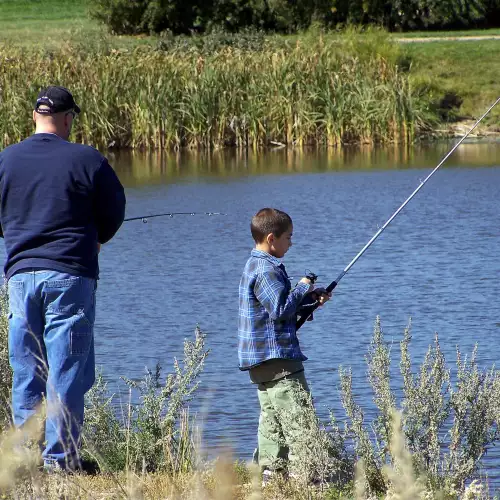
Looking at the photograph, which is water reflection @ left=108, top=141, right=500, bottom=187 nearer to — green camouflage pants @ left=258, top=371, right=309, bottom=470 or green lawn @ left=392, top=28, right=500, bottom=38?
green lawn @ left=392, top=28, right=500, bottom=38

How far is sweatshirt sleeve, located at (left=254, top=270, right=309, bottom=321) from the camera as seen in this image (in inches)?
184

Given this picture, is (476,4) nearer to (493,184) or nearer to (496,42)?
(496,42)

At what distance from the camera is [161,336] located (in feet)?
28.7

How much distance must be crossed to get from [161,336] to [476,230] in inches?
205

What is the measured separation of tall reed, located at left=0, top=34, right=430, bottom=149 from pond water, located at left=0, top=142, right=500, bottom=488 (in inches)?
60.1

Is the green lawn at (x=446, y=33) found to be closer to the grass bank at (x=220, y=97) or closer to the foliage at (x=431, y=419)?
the grass bank at (x=220, y=97)

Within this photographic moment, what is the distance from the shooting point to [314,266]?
11086mm

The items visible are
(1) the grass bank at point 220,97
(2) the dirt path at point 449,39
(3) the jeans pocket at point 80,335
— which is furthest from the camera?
(2) the dirt path at point 449,39

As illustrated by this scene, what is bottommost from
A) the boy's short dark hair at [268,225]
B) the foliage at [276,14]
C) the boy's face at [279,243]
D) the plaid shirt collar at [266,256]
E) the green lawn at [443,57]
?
the green lawn at [443,57]

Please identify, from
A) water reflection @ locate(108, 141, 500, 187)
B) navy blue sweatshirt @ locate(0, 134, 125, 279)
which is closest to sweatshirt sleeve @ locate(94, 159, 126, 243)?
navy blue sweatshirt @ locate(0, 134, 125, 279)

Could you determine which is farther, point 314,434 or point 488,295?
point 488,295

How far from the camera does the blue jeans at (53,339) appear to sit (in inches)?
176

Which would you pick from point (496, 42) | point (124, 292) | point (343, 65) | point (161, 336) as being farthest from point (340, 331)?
point (496, 42)

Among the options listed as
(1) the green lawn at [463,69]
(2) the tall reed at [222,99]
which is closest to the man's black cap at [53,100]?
(2) the tall reed at [222,99]
